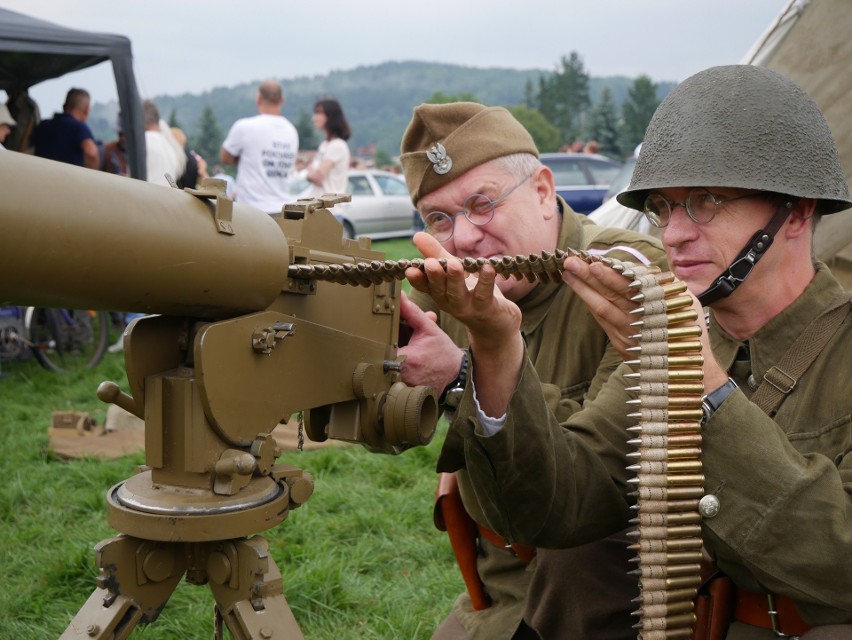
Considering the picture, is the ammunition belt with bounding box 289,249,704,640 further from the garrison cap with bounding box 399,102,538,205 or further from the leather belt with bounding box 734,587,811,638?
the garrison cap with bounding box 399,102,538,205

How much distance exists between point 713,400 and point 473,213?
1539mm

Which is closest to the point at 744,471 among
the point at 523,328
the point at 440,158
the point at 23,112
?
the point at 523,328

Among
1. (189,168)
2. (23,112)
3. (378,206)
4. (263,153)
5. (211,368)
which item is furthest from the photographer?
(378,206)

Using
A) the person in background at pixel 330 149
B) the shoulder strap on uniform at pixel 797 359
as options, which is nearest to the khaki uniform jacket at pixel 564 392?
the shoulder strap on uniform at pixel 797 359

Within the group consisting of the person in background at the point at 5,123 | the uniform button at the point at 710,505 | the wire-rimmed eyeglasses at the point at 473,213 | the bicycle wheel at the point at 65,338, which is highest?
the wire-rimmed eyeglasses at the point at 473,213

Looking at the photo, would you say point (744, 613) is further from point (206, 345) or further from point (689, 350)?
→ point (206, 345)

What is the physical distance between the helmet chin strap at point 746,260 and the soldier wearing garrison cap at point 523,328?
0.24 meters

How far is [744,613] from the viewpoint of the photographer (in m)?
2.50

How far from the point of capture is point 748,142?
262 centimetres

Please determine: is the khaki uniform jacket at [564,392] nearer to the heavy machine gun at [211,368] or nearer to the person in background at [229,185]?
the heavy machine gun at [211,368]

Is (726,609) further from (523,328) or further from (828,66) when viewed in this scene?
(828,66)

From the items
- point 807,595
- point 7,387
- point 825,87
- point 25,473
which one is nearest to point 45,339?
point 7,387

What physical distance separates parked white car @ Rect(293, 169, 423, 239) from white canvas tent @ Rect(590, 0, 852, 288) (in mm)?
16792

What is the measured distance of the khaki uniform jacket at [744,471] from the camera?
7.23 feet
